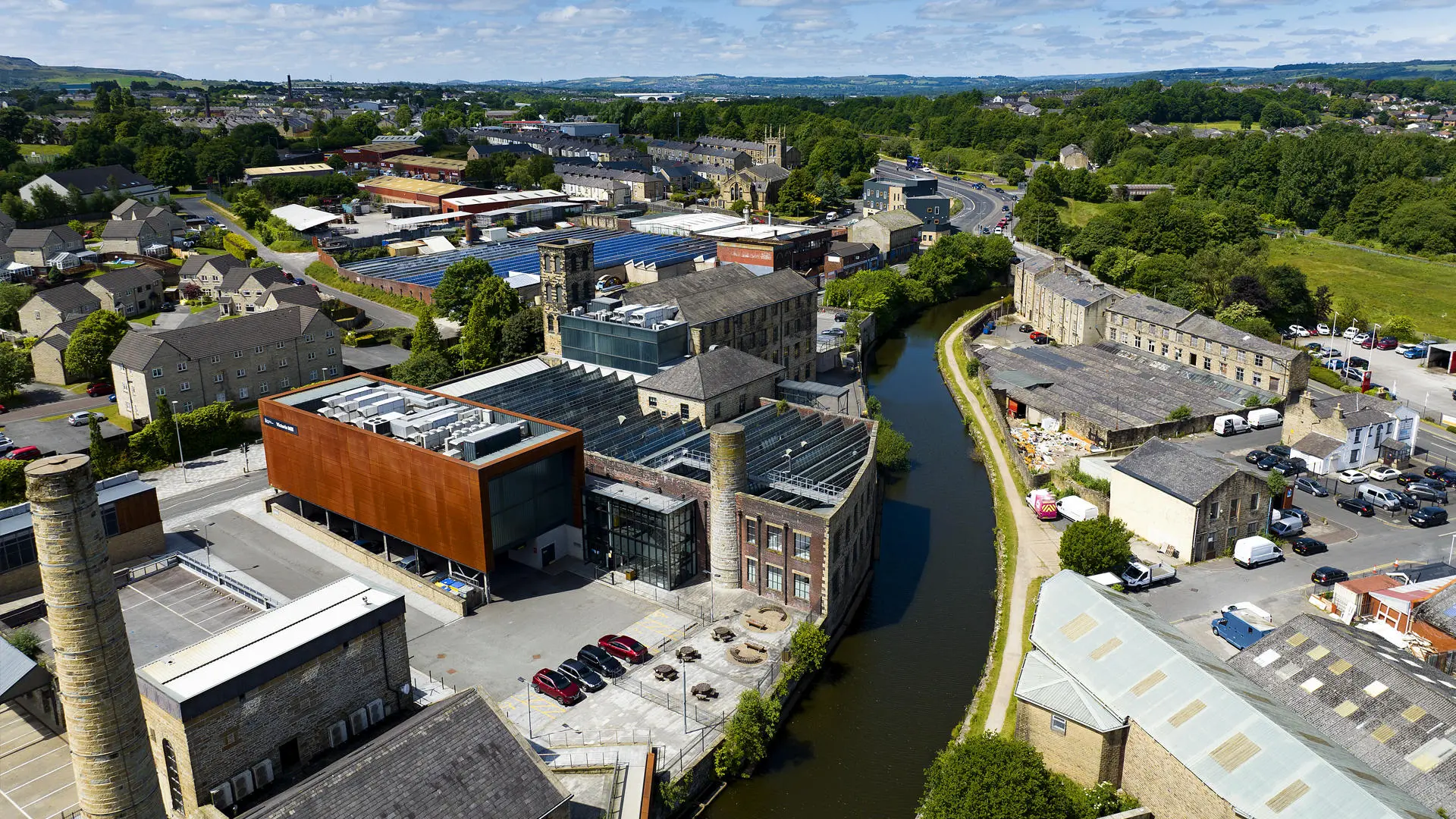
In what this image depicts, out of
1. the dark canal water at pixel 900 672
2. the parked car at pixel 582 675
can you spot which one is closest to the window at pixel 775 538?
the dark canal water at pixel 900 672

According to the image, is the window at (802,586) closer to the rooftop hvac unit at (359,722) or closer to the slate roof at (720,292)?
the rooftop hvac unit at (359,722)

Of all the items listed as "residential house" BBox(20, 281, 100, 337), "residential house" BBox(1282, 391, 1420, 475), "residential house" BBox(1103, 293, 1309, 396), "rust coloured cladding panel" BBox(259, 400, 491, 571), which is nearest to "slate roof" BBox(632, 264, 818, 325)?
"rust coloured cladding panel" BBox(259, 400, 491, 571)

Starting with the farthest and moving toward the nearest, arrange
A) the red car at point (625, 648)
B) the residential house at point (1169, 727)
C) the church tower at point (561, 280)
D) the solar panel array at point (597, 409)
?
the church tower at point (561, 280)
the solar panel array at point (597, 409)
the red car at point (625, 648)
the residential house at point (1169, 727)

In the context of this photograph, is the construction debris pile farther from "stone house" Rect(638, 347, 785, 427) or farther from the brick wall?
the brick wall

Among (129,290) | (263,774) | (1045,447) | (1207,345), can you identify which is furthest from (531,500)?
(129,290)

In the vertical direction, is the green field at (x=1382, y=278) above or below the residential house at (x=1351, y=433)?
above

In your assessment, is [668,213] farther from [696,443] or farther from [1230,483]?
[1230,483]
